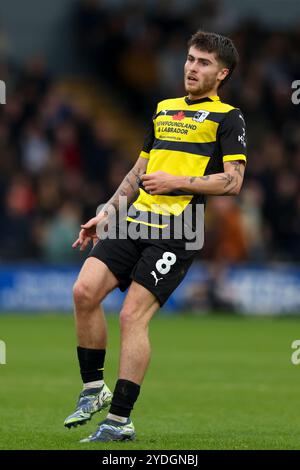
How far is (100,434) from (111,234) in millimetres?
1341

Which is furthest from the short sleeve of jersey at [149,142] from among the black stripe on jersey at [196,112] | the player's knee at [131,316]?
the player's knee at [131,316]

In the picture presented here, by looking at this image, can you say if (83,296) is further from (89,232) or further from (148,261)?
(89,232)

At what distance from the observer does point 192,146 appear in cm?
802

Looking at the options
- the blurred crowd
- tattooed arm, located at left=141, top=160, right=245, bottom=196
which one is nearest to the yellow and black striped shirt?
tattooed arm, located at left=141, top=160, right=245, bottom=196

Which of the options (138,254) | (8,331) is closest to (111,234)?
(138,254)

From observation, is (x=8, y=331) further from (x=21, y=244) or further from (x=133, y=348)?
(x=133, y=348)

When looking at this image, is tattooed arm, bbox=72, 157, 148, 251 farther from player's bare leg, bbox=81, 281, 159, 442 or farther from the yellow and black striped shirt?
player's bare leg, bbox=81, 281, 159, 442

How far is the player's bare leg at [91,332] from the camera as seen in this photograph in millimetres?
7895

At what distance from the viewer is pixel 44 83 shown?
2206cm

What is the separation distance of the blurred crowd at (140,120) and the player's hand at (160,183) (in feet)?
39.6

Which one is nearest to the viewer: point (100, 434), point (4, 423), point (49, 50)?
point (100, 434)

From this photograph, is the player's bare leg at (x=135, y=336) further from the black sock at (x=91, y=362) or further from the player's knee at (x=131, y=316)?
the black sock at (x=91, y=362)

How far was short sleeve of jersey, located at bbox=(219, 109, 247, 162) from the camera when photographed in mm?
7902

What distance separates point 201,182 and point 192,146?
0.31 m
